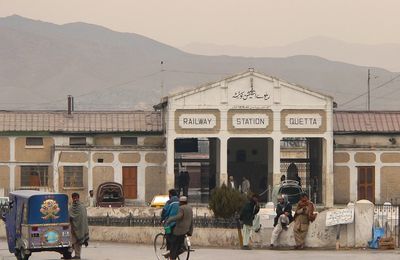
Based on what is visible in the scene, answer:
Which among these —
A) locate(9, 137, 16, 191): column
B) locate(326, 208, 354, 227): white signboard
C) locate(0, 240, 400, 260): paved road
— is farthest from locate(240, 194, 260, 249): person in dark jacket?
locate(9, 137, 16, 191): column

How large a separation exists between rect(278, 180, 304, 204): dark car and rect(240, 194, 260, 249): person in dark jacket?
1004 inches

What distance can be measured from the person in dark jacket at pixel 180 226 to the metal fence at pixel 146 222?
1019 centimetres

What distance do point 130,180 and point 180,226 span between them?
37.7 metres

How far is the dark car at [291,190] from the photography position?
56656 millimetres

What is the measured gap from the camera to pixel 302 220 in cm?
3061

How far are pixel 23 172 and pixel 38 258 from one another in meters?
34.2

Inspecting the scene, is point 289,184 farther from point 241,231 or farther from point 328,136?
point 241,231

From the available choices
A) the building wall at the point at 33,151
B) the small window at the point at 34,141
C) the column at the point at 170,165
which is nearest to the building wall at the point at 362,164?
the column at the point at 170,165

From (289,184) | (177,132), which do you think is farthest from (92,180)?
(289,184)

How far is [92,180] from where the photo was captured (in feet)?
197

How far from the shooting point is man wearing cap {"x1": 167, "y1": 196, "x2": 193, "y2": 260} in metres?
23.3

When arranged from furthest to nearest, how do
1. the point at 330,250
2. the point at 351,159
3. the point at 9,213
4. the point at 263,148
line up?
the point at 263,148 < the point at 351,159 < the point at 330,250 < the point at 9,213

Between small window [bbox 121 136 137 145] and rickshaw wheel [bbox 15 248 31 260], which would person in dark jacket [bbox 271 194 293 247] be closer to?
rickshaw wheel [bbox 15 248 31 260]

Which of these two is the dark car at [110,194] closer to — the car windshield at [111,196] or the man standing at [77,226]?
the car windshield at [111,196]
